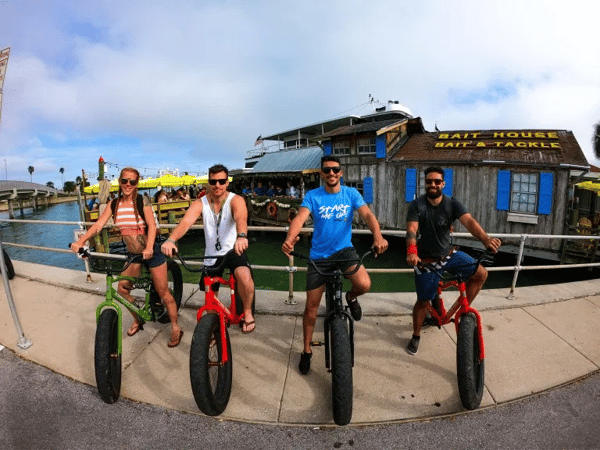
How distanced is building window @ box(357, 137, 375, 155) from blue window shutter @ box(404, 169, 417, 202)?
9.30ft

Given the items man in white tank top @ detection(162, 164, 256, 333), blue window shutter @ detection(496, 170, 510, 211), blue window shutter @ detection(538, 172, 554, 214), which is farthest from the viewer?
blue window shutter @ detection(496, 170, 510, 211)

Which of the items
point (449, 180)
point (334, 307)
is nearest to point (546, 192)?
point (449, 180)

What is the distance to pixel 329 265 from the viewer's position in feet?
9.07

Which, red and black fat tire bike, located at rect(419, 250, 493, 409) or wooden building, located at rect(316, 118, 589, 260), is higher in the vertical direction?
wooden building, located at rect(316, 118, 589, 260)

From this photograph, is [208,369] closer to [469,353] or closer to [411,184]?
[469,353]

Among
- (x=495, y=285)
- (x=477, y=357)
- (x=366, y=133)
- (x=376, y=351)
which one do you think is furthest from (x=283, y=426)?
(x=366, y=133)

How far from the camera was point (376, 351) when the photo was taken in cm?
331

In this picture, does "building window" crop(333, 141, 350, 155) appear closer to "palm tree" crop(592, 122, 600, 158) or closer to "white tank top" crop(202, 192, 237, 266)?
"white tank top" crop(202, 192, 237, 266)

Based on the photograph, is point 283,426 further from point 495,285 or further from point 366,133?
point 366,133

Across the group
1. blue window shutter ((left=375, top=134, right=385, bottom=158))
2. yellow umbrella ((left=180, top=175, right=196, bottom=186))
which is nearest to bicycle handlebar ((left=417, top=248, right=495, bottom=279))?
blue window shutter ((left=375, top=134, right=385, bottom=158))

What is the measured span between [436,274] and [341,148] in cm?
1725

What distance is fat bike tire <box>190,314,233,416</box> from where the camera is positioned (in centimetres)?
226

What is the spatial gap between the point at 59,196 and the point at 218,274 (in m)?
107

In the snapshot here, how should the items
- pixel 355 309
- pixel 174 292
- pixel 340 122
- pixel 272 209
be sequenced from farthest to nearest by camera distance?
1. pixel 340 122
2. pixel 272 209
3. pixel 174 292
4. pixel 355 309
